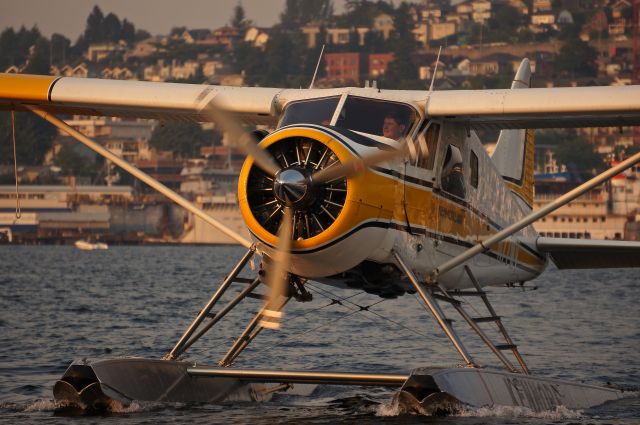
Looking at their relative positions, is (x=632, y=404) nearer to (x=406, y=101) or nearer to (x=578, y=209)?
(x=406, y=101)

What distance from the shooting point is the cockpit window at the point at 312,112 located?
498 inches

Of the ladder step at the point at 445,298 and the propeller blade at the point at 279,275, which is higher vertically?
the propeller blade at the point at 279,275

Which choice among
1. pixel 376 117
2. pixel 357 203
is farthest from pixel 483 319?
pixel 357 203

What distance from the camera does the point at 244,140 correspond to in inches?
462

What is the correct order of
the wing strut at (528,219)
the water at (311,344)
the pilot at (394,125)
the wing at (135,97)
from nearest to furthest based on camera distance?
1. the pilot at (394,125)
2. the wing strut at (528,219)
3. the water at (311,344)
4. the wing at (135,97)

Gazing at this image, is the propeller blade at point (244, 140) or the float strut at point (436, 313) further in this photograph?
the float strut at point (436, 313)

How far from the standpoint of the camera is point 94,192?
145 meters

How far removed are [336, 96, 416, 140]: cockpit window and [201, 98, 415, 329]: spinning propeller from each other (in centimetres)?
75

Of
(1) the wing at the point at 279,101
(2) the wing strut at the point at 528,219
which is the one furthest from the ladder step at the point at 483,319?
(1) the wing at the point at 279,101

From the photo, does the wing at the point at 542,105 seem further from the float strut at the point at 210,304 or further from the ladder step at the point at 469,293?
the float strut at the point at 210,304

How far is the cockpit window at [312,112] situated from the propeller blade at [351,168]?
90 cm

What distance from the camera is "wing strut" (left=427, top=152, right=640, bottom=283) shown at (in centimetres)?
1294

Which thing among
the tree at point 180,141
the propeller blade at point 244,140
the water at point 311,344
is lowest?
the tree at point 180,141

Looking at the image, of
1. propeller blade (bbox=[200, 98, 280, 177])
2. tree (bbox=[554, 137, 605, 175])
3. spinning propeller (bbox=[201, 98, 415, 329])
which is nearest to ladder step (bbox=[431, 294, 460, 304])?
spinning propeller (bbox=[201, 98, 415, 329])
